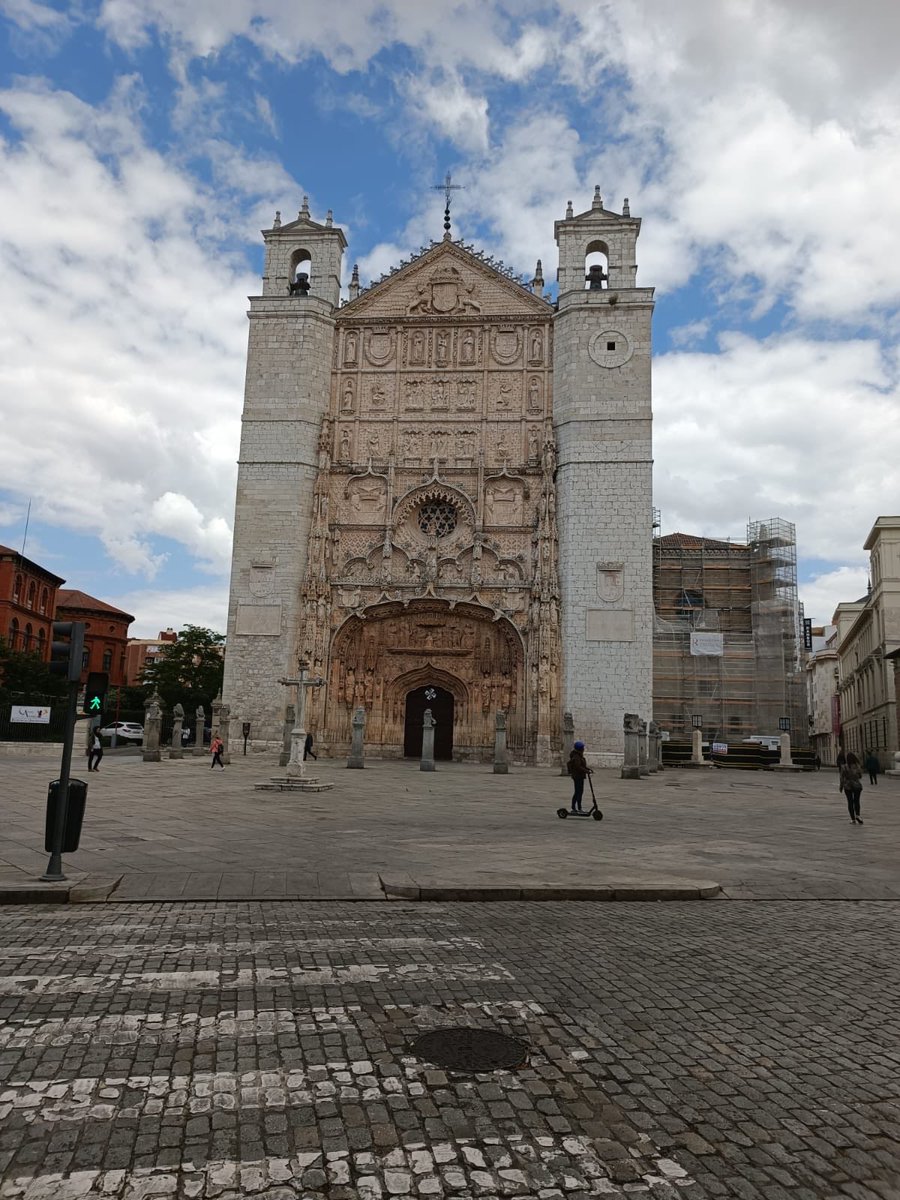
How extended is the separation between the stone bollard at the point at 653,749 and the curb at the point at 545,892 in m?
22.2

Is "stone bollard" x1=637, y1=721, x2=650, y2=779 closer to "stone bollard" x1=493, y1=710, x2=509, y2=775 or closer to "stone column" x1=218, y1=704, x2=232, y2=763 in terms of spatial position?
"stone bollard" x1=493, y1=710, x2=509, y2=775

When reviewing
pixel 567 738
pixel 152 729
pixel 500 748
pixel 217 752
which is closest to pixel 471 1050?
pixel 217 752

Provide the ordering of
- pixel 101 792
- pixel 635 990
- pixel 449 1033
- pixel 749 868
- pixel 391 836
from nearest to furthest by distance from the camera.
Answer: pixel 449 1033
pixel 635 990
pixel 749 868
pixel 391 836
pixel 101 792

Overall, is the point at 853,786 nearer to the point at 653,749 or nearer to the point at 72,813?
the point at 72,813

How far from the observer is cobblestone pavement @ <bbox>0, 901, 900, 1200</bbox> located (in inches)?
105

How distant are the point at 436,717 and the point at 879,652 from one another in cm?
2619

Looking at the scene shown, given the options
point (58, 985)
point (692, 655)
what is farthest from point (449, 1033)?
point (692, 655)

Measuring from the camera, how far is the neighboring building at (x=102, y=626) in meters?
65.0

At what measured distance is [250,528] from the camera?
31.5 m

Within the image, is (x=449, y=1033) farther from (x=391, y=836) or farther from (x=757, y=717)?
(x=757, y=717)

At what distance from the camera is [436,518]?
106 feet

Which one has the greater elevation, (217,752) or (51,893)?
(217,752)

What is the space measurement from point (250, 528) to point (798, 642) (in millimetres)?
25972

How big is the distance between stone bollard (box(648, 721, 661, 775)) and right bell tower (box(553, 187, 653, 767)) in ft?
3.50
